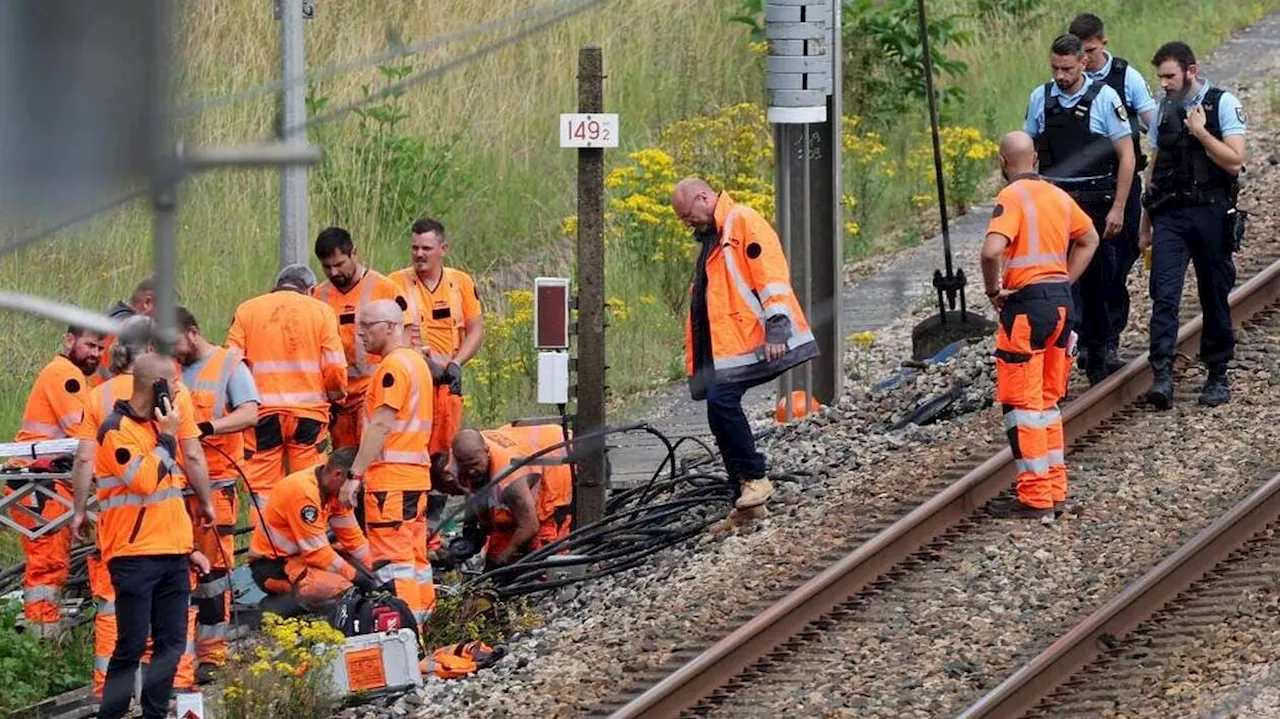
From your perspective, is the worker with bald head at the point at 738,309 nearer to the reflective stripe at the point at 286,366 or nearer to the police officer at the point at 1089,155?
the police officer at the point at 1089,155

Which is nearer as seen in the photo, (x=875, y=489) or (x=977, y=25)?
(x=875, y=489)

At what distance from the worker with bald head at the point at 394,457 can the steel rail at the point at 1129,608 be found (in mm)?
3159

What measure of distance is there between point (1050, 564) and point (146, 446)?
396 centimetres

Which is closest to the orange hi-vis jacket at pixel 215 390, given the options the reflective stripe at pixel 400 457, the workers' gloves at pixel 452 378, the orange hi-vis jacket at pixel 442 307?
the reflective stripe at pixel 400 457

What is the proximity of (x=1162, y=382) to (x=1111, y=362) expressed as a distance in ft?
1.40

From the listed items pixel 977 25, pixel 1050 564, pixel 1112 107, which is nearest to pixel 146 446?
pixel 1050 564

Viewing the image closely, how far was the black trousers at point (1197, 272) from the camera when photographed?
12.3 meters

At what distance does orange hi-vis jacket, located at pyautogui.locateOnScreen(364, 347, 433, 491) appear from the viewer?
11.2m

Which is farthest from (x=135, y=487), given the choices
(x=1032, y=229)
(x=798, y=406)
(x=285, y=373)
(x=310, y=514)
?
(x=798, y=406)

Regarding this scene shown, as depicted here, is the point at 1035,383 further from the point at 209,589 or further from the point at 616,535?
the point at 209,589

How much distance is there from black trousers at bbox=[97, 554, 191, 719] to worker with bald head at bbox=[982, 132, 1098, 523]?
384 centimetres

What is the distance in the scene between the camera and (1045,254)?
11297 millimetres

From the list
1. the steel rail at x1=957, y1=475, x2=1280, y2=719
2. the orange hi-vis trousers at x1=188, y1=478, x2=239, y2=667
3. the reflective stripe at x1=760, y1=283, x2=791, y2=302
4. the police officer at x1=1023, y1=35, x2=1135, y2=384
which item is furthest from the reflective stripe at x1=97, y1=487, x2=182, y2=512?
the police officer at x1=1023, y1=35, x2=1135, y2=384

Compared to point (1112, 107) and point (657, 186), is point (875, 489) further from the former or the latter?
point (657, 186)
